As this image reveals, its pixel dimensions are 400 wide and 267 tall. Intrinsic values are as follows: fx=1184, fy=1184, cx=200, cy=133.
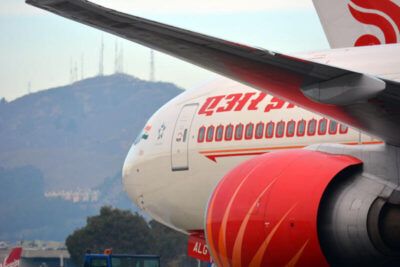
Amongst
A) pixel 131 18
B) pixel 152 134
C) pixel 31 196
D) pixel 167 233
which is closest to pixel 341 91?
pixel 131 18

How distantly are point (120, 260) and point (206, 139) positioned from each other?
12002mm

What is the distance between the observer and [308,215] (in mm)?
10500

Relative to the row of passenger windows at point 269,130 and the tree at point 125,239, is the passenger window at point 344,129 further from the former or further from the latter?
the tree at point 125,239

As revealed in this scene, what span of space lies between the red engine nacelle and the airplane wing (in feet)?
3.93

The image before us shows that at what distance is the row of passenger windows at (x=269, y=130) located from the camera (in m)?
15.1

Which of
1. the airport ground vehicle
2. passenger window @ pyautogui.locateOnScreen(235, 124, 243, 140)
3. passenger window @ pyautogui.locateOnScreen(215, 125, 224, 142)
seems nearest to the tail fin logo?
passenger window @ pyautogui.locateOnScreen(235, 124, 243, 140)

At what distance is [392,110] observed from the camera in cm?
906

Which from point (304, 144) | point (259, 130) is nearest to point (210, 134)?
point (259, 130)

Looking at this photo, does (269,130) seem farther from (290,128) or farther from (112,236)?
(112,236)

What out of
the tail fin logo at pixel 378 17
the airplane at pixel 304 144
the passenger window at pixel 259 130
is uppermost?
the tail fin logo at pixel 378 17

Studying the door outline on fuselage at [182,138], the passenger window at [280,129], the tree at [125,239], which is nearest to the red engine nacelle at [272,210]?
the passenger window at [280,129]

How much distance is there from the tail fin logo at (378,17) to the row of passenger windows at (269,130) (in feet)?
5.32

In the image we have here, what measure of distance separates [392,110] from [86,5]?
2470 mm

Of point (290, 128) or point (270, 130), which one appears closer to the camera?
point (290, 128)
